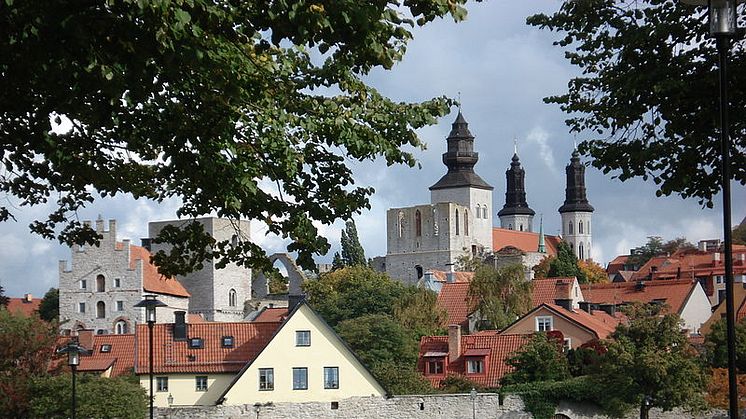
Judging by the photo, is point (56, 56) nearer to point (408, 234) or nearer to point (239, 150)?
point (239, 150)

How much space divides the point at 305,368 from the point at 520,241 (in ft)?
379

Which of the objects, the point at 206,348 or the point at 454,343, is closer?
the point at 206,348

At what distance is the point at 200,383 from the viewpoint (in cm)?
4762

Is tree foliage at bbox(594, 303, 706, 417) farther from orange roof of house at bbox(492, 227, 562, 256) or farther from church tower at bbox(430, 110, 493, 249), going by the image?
orange roof of house at bbox(492, 227, 562, 256)

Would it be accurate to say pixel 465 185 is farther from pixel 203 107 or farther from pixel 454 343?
pixel 203 107

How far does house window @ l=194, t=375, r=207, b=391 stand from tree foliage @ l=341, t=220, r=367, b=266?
252ft

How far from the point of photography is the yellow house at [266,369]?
46500 millimetres

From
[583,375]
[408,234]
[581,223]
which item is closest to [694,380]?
[583,375]

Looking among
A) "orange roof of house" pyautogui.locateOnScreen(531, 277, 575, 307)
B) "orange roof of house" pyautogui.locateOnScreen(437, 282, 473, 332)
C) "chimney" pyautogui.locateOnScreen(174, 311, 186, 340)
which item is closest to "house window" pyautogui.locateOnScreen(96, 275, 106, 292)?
"orange roof of house" pyautogui.locateOnScreen(437, 282, 473, 332)

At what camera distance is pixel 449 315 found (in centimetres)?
7156

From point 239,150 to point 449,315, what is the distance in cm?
5894

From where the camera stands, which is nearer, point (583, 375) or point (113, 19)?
point (113, 19)

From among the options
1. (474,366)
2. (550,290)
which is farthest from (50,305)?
(474,366)

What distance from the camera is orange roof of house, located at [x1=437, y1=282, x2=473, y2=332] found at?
70.9 m
